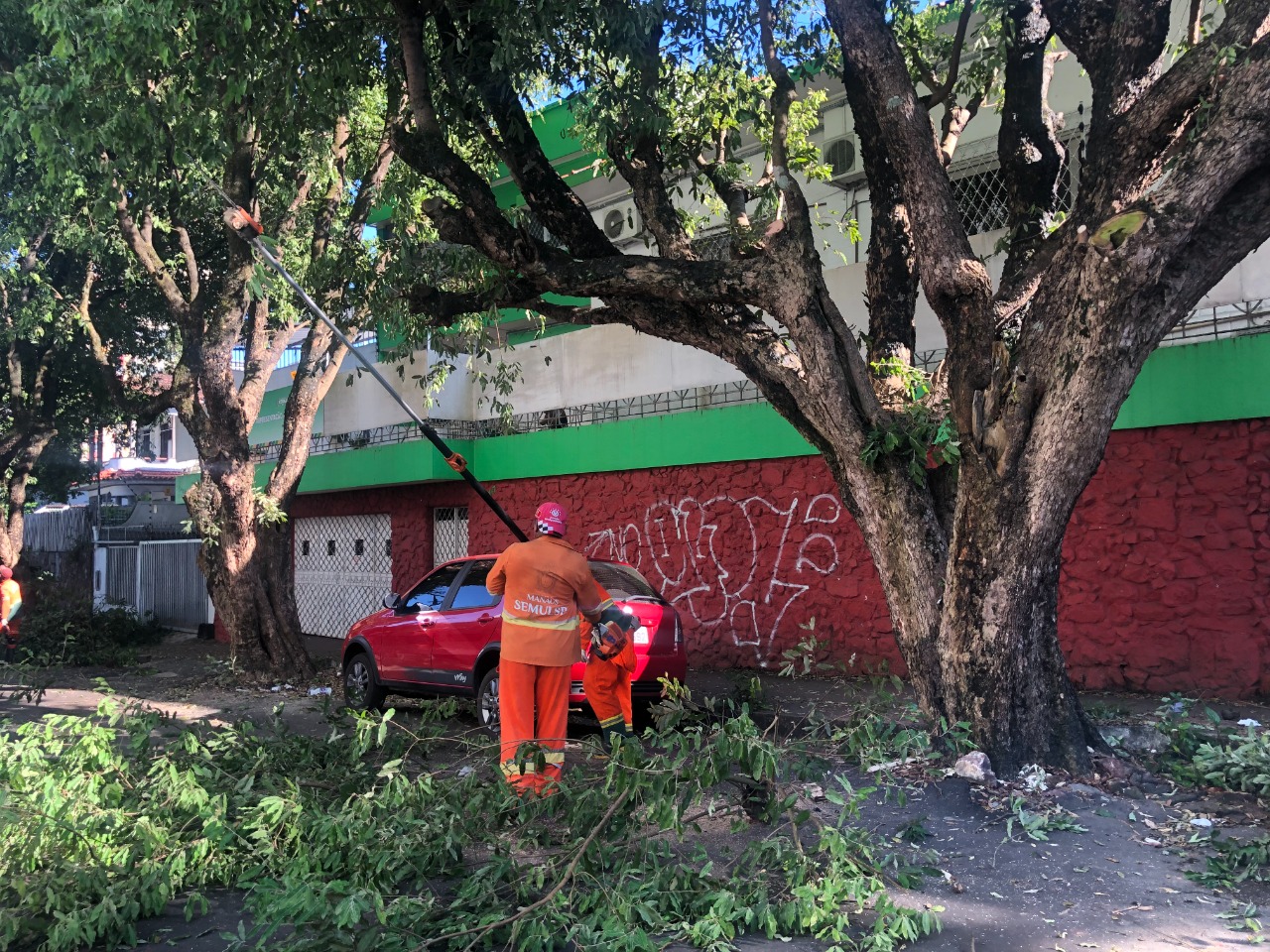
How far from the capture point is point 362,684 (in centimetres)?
1018

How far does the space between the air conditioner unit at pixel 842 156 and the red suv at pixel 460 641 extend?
551cm

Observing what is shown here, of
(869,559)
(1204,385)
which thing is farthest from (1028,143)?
(869,559)

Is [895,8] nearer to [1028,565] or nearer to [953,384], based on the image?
[953,384]

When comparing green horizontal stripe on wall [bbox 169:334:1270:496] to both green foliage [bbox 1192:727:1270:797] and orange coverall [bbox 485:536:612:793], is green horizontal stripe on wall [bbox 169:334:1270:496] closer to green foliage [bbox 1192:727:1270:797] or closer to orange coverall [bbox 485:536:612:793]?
green foliage [bbox 1192:727:1270:797]

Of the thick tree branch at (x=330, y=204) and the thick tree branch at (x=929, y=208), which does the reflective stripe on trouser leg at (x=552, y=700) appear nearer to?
the thick tree branch at (x=929, y=208)

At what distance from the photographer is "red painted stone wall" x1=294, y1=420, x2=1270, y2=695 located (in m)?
7.96

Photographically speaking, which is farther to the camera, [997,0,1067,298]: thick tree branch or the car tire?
the car tire

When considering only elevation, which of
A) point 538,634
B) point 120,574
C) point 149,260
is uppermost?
point 149,260

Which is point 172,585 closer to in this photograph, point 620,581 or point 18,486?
point 18,486

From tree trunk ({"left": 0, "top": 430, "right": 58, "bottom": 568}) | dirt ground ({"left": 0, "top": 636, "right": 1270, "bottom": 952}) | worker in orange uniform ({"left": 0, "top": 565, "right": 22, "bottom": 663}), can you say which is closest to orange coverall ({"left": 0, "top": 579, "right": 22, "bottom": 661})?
worker in orange uniform ({"left": 0, "top": 565, "right": 22, "bottom": 663})

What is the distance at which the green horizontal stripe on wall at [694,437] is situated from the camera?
800 centimetres

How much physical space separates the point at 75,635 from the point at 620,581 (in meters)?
10.7

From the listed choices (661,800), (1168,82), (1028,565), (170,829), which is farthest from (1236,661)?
(170,829)

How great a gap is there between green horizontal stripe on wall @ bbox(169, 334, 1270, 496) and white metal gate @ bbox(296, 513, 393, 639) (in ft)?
2.88
